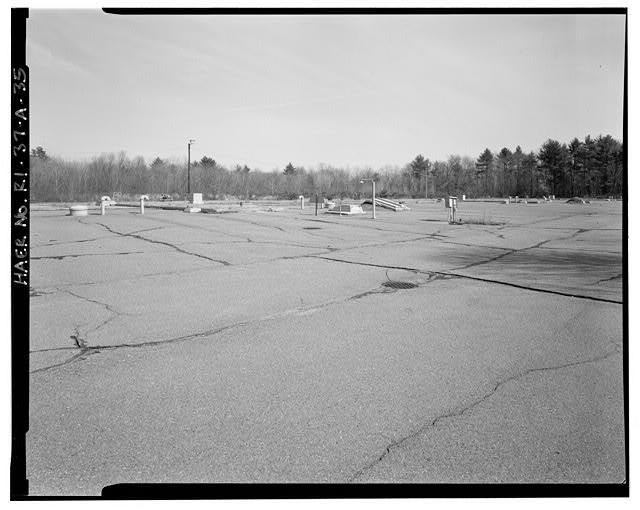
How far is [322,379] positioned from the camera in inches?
121

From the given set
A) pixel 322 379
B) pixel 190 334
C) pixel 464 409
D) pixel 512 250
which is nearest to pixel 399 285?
pixel 190 334

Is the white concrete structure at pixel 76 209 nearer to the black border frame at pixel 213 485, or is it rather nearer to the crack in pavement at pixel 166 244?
the crack in pavement at pixel 166 244

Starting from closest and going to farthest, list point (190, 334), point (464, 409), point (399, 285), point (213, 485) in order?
point (213, 485) < point (464, 409) < point (190, 334) < point (399, 285)

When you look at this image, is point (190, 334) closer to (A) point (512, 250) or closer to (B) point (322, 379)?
(B) point (322, 379)

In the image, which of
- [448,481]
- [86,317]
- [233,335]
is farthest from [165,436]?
[86,317]

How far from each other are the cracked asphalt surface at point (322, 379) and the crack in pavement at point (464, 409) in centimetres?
1

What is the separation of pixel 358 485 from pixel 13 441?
1559 mm

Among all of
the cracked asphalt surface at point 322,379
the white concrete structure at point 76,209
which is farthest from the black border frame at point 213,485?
the white concrete structure at point 76,209

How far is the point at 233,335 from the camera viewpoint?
405 centimetres

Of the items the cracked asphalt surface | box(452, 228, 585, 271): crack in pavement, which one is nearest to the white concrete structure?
the cracked asphalt surface

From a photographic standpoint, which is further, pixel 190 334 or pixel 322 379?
pixel 190 334

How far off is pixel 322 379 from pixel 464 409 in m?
0.90

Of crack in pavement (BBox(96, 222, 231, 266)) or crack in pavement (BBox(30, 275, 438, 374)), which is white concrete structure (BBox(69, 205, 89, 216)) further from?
crack in pavement (BBox(96, 222, 231, 266))

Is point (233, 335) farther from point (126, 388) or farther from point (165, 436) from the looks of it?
point (165, 436)
